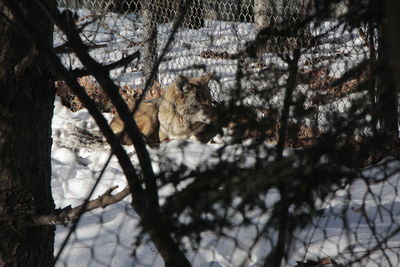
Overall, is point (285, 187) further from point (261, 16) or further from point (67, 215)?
point (261, 16)

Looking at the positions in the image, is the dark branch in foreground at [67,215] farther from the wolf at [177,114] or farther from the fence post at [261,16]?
the wolf at [177,114]

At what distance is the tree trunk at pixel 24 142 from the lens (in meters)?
1.85

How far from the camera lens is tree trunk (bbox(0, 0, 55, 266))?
6.06 ft

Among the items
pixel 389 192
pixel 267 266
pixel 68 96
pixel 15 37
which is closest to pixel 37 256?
pixel 15 37

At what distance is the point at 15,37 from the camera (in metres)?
1.85

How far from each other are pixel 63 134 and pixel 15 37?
13.7 feet

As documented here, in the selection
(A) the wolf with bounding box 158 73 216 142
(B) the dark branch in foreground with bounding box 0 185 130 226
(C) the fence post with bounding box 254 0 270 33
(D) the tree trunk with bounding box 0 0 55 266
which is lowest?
(B) the dark branch in foreground with bounding box 0 185 130 226

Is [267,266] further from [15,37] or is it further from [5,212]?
[15,37]

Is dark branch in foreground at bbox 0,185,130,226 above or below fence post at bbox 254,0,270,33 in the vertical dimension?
below

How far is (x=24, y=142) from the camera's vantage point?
1949mm

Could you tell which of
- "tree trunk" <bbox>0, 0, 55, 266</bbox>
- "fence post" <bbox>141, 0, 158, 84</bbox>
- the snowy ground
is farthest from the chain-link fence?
"fence post" <bbox>141, 0, 158, 84</bbox>

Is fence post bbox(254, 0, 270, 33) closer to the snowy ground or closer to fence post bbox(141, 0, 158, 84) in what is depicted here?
fence post bbox(141, 0, 158, 84)

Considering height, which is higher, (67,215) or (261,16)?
(261,16)

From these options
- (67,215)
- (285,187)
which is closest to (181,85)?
(67,215)
